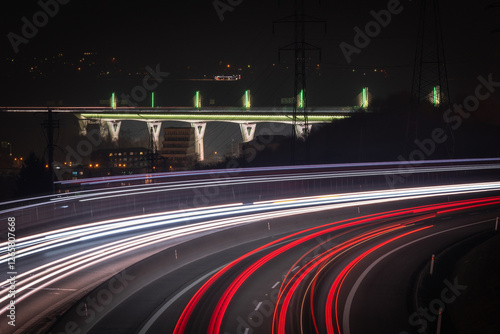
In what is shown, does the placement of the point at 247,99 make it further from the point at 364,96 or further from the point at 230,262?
the point at 230,262

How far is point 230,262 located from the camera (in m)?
19.6

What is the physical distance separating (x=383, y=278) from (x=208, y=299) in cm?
625

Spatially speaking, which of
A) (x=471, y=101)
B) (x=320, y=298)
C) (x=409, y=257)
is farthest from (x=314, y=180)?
(x=471, y=101)

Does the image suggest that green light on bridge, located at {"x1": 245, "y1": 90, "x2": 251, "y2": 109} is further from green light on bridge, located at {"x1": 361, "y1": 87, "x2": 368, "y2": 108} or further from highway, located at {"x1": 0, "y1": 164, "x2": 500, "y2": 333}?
highway, located at {"x1": 0, "y1": 164, "x2": 500, "y2": 333}

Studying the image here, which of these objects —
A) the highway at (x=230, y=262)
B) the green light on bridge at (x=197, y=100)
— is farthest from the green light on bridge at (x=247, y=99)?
the highway at (x=230, y=262)

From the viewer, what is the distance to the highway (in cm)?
1328

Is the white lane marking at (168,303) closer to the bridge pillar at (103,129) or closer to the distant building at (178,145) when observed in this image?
the bridge pillar at (103,129)

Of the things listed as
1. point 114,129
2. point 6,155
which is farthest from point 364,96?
point 6,155

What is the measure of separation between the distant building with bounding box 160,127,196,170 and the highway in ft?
246

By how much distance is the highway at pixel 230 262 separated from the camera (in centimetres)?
1328

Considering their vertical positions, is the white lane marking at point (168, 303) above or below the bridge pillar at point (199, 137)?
below

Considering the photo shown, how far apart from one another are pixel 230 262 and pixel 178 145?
324ft

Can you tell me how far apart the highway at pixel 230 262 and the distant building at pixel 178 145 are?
75.1 metres

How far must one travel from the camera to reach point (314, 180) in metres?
37.6
